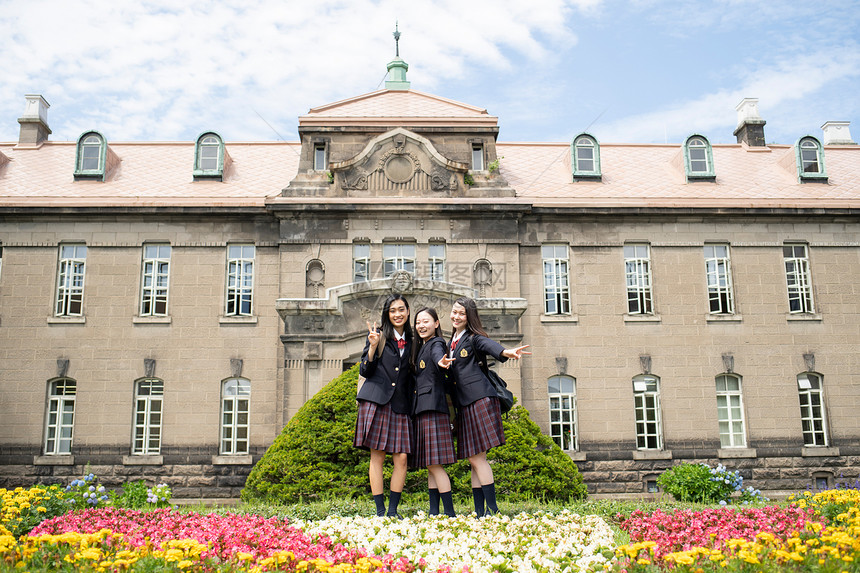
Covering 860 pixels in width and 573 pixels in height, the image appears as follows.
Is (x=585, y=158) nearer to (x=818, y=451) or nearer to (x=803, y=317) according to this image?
(x=803, y=317)

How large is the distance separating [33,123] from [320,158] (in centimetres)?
1124

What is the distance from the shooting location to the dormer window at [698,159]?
2041cm

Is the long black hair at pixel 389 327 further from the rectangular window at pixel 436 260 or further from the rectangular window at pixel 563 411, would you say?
the rectangular window at pixel 563 411

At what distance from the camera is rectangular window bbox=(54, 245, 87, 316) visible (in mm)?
18139

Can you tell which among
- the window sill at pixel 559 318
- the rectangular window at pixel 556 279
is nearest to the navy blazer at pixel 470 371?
the window sill at pixel 559 318

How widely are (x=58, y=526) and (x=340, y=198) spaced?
11.8m

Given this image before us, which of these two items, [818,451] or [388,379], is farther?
[818,451]

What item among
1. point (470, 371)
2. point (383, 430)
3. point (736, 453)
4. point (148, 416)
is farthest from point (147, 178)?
point (736, 453)

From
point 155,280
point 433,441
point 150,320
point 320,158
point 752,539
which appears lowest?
point 752,539

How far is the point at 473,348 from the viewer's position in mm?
7590

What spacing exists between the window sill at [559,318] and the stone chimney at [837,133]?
13547mm

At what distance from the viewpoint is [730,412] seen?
18062mm

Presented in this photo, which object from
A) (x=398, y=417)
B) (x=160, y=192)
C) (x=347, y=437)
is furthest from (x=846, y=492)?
(x=160, y=192)

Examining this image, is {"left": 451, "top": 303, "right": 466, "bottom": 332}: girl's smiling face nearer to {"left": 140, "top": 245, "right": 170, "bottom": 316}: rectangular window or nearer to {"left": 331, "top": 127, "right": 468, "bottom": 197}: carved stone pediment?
{"left": 331, "top": 127, "right": 468, "bottom": 197}: carved stone pediment
